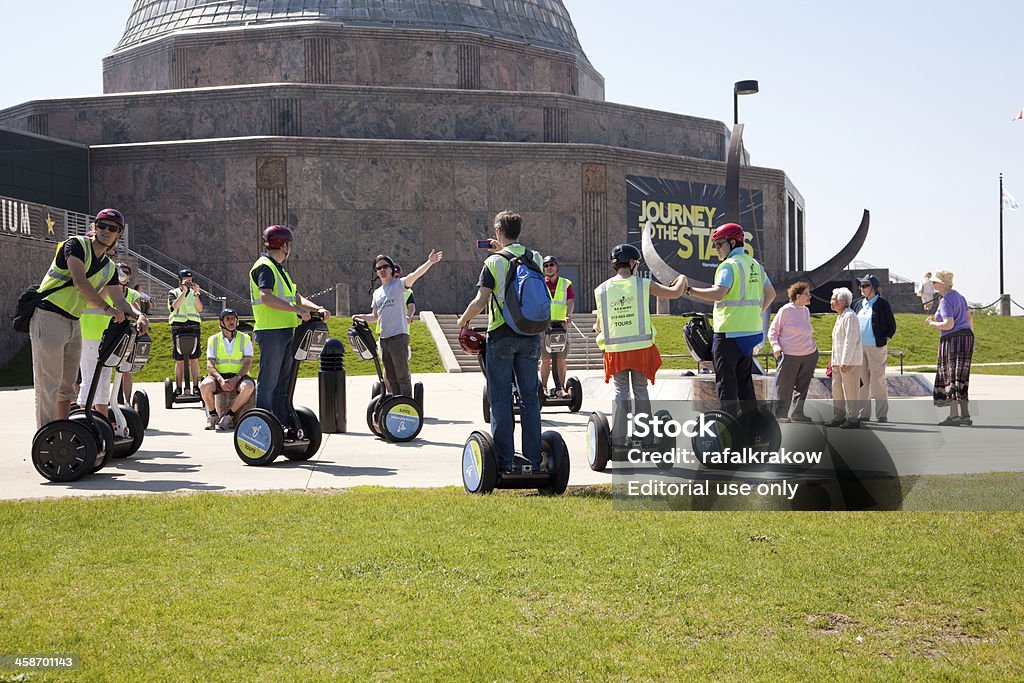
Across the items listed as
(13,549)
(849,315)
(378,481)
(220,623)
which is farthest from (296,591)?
(849,315)

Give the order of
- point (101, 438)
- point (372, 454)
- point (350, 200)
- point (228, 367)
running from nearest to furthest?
point (101, 438)
point (372, 454)
point (228, 367)
point (350, 200)

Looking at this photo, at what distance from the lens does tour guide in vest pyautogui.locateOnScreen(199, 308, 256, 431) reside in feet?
35.3

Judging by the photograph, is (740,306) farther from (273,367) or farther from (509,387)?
(273,367)

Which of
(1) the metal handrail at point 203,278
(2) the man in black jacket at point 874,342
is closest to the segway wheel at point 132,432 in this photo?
(2) the man in black jacket at point 874,342

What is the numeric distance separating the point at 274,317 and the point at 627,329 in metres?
2.63

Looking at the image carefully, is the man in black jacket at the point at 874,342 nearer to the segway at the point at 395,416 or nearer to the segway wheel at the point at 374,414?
the segway at the point at 395,416

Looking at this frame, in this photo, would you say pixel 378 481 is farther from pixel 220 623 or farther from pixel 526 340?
pixel 220 623

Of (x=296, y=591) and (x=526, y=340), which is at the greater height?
(x=526, y=340)

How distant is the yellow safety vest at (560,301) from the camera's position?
11508 millimetres

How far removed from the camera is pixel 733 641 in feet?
11.7

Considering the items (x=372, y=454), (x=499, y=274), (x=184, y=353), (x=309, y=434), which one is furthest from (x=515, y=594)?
(x=184, y=353)

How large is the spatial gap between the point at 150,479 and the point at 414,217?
986 inches

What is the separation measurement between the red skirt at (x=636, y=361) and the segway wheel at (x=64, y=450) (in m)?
3.51

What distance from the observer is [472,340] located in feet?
19.4
